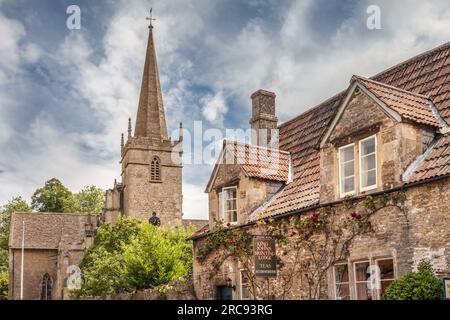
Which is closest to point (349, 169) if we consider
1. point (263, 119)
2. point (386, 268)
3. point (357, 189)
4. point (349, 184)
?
point (349, 184)

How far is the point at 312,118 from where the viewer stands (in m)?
20.2

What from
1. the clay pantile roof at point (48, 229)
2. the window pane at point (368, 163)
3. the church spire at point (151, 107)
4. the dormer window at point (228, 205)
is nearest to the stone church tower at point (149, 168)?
the church spire at point (151, 107)

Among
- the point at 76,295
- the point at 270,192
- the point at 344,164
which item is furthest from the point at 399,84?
the point at 76,295

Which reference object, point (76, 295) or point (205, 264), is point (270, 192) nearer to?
point (205, 264)

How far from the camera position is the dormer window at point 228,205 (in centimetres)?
1940

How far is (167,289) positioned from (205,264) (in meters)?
2.31

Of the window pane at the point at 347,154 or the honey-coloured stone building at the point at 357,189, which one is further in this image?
the window pane at the point at 347,154

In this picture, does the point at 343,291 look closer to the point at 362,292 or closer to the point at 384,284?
the point at 362,292

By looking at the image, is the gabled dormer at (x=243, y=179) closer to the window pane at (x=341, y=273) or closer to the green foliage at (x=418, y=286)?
the window pane at (x=341, y=273)

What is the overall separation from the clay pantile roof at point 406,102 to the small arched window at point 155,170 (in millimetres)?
46856

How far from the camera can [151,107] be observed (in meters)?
63.2

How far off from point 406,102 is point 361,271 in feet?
13.5

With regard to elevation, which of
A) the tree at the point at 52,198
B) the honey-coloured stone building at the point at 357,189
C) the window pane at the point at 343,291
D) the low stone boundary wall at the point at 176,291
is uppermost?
the tree at the point at 52,198

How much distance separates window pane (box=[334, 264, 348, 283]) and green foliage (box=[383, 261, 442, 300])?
7.86 ft
